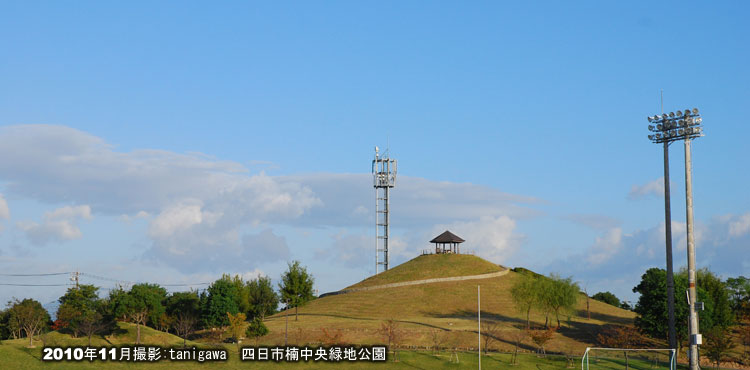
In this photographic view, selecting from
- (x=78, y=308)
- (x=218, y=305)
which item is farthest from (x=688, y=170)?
(x=78, y=308)

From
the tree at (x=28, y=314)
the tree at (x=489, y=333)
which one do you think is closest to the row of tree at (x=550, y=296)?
the tree at (x=489, y=333)

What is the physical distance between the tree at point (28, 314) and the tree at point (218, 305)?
21110 millimetres

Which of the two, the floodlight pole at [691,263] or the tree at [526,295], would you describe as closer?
the floodlight pole at [691,263]

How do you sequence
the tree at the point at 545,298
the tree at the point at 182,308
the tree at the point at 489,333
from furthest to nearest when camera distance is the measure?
the tree at the point at 182,308, the tree at the point at 545,298, the tree at the point at 489,333

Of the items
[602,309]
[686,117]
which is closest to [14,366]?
[686,117]

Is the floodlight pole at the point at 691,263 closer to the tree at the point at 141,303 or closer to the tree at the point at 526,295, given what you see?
the tree at the point at 526,295

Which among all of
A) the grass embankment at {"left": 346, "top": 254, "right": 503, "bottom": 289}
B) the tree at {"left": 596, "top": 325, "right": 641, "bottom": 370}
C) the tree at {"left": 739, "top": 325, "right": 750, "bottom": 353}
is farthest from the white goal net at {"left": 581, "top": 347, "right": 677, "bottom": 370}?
the grass embankment at {"left": 346, "top": 254, "right": 503, "bottom": 289}

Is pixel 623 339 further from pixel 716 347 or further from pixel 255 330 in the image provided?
pixel 255 330

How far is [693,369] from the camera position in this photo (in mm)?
57875

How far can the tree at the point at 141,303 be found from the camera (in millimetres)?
93731

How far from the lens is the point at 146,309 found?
96.8 meters

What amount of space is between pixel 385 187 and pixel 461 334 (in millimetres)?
67888

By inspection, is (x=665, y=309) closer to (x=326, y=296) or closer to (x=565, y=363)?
(x=565, y=363)

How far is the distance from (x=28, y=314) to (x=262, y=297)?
139 feet
